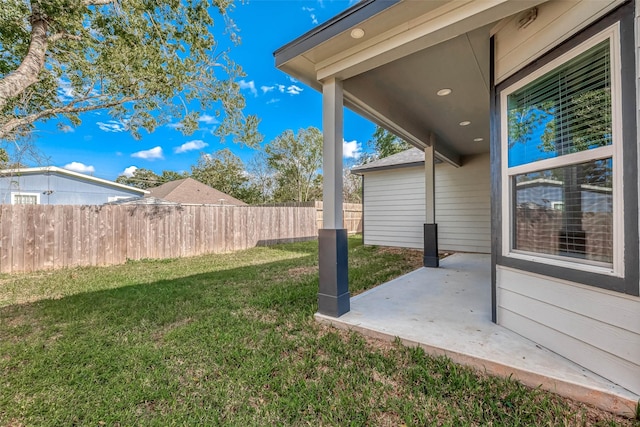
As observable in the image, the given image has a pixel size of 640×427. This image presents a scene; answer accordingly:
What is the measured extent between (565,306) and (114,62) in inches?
314

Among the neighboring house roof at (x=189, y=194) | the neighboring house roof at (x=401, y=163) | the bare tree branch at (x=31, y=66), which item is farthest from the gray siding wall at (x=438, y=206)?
the neighboring house roof at (x=189, y=194)

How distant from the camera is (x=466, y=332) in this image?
2475mm

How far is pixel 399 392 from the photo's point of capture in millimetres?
1840

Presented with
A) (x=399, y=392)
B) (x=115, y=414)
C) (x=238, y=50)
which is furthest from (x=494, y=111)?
(x=238, y=50)

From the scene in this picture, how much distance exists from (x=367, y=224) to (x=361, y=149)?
16.7m

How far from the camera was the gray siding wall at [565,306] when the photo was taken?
1.62 m

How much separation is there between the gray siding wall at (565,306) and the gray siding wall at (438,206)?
218 inches

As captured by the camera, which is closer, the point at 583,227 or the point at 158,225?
the point at 583,227

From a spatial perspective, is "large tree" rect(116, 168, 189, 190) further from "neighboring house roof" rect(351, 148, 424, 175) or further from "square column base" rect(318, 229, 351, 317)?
"square column base" rect(318, 229, 351, 317)

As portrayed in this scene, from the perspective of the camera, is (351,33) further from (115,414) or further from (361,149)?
(361,149)

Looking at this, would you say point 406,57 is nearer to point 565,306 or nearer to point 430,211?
point 565,306

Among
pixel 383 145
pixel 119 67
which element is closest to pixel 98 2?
pixel 119 67

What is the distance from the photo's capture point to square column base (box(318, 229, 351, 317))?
115 inches

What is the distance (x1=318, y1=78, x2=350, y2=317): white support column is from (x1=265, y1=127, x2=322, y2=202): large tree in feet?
63.4
